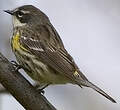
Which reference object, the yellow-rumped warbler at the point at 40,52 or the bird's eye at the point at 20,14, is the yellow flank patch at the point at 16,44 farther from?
the bird's eye at the point at 20,14

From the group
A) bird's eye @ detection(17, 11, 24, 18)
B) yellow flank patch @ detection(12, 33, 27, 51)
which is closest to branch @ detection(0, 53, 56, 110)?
yellow flank patch @ detection(12, 33, 27, 51)

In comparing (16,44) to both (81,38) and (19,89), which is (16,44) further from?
(81,38)

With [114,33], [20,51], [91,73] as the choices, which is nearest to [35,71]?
[20,51]

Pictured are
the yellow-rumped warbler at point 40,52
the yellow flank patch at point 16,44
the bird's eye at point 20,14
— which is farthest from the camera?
the bird's eye at point 20,14

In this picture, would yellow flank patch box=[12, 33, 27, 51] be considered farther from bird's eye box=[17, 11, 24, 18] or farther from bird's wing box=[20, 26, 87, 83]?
bird's eye box=[17, 11, 24, 18]

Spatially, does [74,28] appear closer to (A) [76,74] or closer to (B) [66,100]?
(B) [66,100]

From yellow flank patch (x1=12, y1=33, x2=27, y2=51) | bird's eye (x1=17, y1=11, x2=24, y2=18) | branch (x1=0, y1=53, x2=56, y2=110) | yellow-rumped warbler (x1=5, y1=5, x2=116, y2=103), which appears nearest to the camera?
branch (x1=0, y1=53, x2=56, y2=110)

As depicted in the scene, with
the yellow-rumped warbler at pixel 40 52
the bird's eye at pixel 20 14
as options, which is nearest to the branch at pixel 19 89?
the yellow-rumped warbler at pixel 40 52
